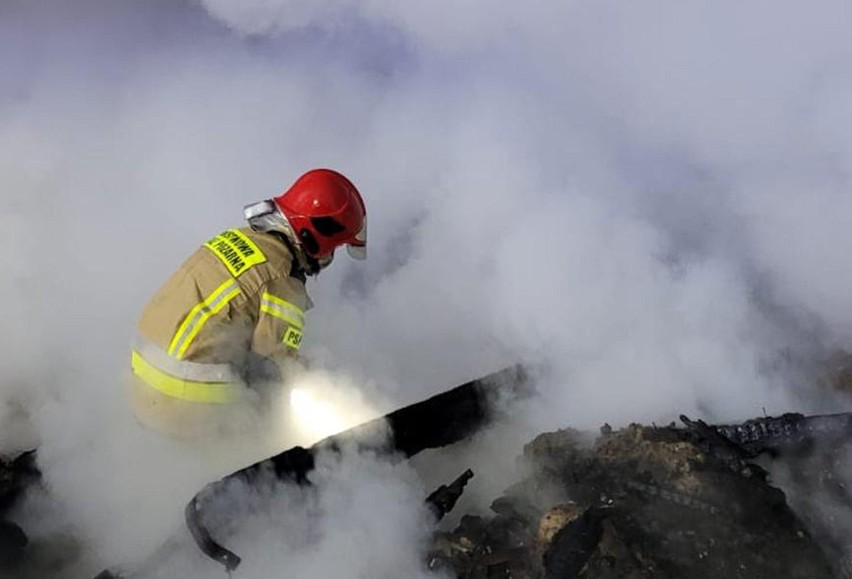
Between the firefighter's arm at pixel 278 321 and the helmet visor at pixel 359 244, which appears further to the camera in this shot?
the helmet visor at pixel 359 244

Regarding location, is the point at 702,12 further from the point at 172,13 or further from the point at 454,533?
the point at 172,13

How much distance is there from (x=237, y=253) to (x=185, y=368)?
62cm

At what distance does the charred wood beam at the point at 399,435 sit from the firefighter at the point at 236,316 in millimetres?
405

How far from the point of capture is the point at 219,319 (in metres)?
4.14

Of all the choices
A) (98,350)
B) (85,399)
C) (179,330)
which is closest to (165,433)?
(179,330)

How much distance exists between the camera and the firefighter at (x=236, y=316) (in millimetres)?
4145

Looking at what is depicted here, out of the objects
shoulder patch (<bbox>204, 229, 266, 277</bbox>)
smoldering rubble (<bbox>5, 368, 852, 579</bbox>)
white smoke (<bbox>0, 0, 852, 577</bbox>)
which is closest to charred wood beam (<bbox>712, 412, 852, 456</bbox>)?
smoldering rubble (<bbox>5, 368, 852, 579</bbox>)

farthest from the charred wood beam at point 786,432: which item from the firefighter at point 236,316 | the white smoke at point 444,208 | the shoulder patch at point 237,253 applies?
the shoulder patch at point 237,253

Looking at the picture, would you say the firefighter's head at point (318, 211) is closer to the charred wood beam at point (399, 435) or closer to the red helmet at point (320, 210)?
the red helmet at point (320, 210)

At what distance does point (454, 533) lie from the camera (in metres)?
4.07

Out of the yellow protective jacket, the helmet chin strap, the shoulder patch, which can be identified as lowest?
the yellow protective jacket

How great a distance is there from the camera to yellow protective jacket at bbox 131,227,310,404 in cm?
414

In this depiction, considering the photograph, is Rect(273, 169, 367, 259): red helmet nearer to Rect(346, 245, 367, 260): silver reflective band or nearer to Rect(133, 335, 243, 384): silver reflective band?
Rect(346, 245, 367, 260): silver reflective band

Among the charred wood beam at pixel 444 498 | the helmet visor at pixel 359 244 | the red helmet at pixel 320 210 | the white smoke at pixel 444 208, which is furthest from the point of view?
the white smoke at pixel 444 208
